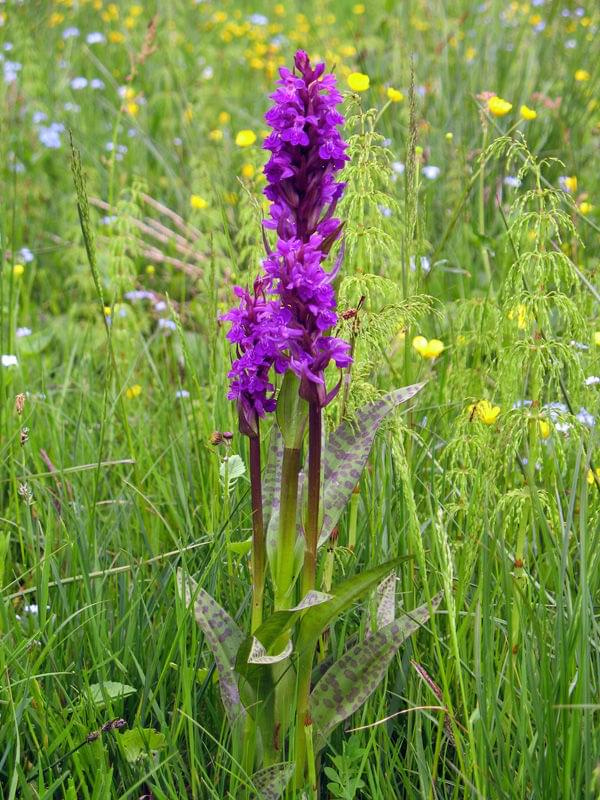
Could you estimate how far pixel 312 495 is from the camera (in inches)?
57.3

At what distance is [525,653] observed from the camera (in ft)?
4.87

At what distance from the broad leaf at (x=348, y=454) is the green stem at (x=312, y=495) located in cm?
6

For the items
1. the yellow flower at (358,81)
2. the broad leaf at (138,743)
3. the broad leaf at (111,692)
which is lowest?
the broad leaf at (138,743)

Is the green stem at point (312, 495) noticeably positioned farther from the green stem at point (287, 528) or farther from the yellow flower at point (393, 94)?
the yellow flower at point (393, 94)

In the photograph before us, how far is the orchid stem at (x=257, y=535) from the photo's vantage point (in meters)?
1.52

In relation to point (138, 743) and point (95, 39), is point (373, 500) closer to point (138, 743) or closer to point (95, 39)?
point (138, 743)

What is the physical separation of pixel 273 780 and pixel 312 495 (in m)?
0.45

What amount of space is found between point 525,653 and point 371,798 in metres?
0.36

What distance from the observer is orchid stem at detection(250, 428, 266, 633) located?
Result: 152 centimetres

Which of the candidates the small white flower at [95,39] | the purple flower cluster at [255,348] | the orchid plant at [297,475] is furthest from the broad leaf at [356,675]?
the small white flower at [95,39]

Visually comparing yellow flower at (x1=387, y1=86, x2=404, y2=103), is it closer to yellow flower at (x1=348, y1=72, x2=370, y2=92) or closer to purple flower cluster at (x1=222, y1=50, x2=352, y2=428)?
yellow flower at (x1=348, y1=72, x2=370, y2=92)

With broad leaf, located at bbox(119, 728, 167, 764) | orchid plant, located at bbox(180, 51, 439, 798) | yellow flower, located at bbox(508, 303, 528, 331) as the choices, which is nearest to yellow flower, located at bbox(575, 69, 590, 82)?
yellow flower, located at bbox(508, 303, 528, 331)

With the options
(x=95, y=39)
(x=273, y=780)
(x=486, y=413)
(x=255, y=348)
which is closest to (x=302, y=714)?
(x=273, y=780)

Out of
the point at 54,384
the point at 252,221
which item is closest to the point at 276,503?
the point at 252,221
